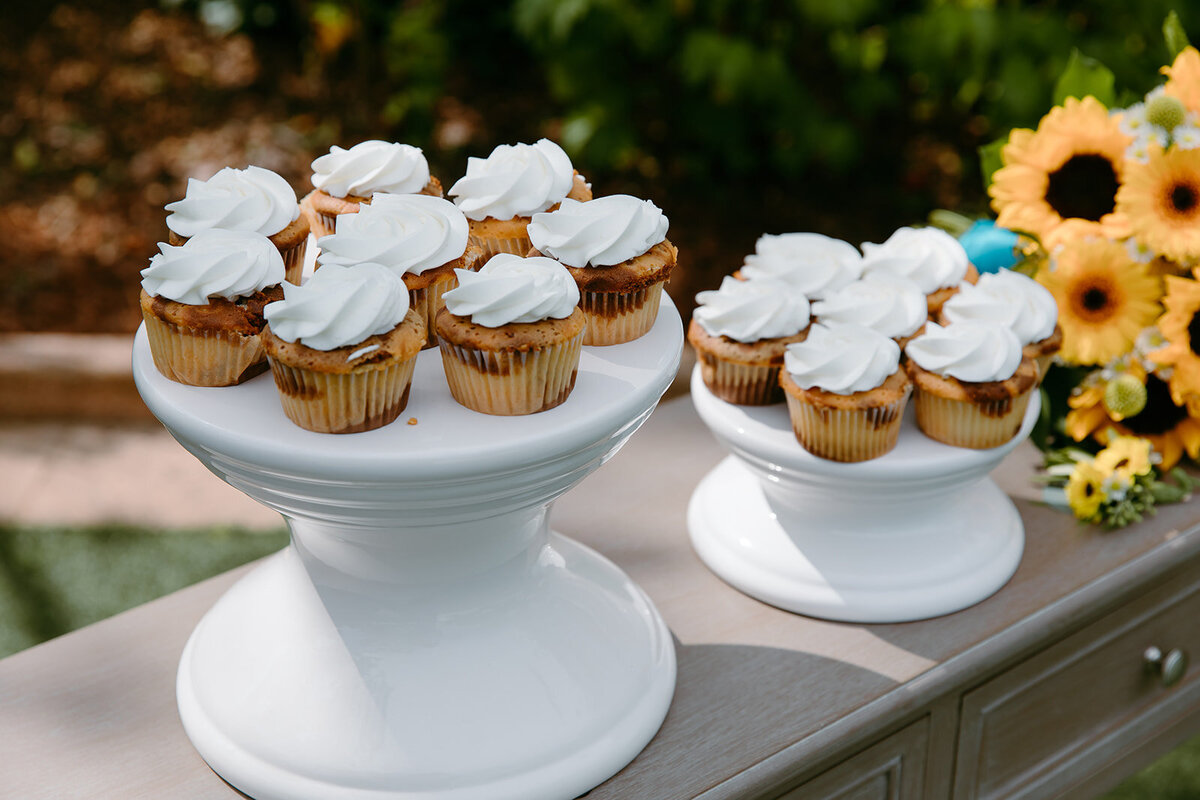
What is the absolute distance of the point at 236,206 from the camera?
92 cm

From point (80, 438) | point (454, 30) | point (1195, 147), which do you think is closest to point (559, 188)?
point (1195, 147)

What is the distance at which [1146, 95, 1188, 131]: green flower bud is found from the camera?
49.5 inches

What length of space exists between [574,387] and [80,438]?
2421 mm

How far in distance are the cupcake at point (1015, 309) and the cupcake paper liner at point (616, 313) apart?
36cm

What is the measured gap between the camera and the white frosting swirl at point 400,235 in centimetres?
85

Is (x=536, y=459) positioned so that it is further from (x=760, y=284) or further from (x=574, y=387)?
(x=760, y=284)

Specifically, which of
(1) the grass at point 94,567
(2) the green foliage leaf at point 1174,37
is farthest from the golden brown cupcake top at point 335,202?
(1) the grass at point 94,567

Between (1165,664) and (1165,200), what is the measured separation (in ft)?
1.79

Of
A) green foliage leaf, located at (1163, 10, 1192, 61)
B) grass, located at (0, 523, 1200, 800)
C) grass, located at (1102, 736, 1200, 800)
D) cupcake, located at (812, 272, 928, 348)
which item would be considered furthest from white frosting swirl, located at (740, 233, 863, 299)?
grass, located at (0, 523, 1200, 800)

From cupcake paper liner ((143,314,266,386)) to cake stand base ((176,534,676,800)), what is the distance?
0.71 feet

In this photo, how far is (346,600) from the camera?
948 mm

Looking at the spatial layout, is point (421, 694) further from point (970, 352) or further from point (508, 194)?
point (970, 352)

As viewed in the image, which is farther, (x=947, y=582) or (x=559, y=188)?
(x=947, y=582)

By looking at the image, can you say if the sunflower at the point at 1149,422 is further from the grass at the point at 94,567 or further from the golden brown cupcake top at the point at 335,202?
the grass at the point at 94,567
